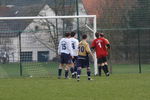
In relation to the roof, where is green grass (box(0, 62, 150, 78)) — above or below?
below

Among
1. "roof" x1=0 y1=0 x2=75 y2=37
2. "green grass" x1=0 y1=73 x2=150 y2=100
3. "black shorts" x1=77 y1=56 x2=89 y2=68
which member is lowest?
"green grass" x1=0 y1=73 x2=150 y2=100

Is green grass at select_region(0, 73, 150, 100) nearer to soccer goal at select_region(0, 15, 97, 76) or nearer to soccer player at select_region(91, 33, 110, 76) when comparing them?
soccer player at select_region(91, 33, 110, 76)

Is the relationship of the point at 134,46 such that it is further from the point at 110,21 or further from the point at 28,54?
the point at 28,54

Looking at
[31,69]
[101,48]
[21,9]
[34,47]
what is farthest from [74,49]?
[21,9]

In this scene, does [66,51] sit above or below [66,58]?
above

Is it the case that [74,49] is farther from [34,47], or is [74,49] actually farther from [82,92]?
[82,92]

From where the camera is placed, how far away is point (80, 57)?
19484 mm

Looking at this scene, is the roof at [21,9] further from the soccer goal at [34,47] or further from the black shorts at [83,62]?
the black shorts at [83,62]

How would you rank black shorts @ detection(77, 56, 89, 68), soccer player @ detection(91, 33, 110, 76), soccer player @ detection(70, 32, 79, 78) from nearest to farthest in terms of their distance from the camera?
black shorts @ detection(77, 56, 89, 68) → soccer player @ detection(70, 32, 79, 78) → soccer player @ detection(91, 33, 110, 76)

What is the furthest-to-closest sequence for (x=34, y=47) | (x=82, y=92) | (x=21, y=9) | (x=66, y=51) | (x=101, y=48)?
(x=21, y=9) < (x=34, y=47) < (x=101, y=48) < (x=66, y=51) < (x=82, y=92)

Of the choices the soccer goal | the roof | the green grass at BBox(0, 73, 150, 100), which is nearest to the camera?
the green grass at BBox(0, 73, 150, 100)

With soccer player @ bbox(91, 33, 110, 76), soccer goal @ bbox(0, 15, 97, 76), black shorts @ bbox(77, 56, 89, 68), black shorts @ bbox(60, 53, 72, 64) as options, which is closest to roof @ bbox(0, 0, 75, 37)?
soccer goal @ bbox(0, 15, 97, 76)

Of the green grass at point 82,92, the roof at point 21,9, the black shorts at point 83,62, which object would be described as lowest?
the green grass at point 82,92

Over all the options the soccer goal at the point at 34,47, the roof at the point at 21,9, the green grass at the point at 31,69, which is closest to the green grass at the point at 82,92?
the green grass at the point at 31,69
